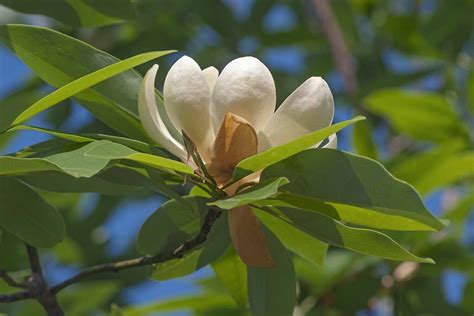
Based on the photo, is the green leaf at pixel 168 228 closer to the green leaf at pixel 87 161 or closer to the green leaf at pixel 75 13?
the green leaf at pixel 87 161

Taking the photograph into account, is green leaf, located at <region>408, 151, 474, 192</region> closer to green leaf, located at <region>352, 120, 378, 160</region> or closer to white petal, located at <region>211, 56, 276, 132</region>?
green leaf, located at <region>352, 120, 378, 160</region>

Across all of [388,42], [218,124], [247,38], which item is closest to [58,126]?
[247,38]

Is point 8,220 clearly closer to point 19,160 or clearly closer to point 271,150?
point 19,160

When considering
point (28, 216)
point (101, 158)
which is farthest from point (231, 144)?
point (28, 216)

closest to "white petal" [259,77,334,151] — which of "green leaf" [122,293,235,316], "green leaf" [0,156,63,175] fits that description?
"green leaf" [0,156,63,175]

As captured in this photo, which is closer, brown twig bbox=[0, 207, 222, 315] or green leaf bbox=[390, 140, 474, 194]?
brown twig bbox=[0, 207, 222, 315]

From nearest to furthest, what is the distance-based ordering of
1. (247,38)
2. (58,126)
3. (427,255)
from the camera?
1. (427,255)
2. (58,126)
3. (247,38)

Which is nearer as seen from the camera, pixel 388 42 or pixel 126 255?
pixel 126 255
